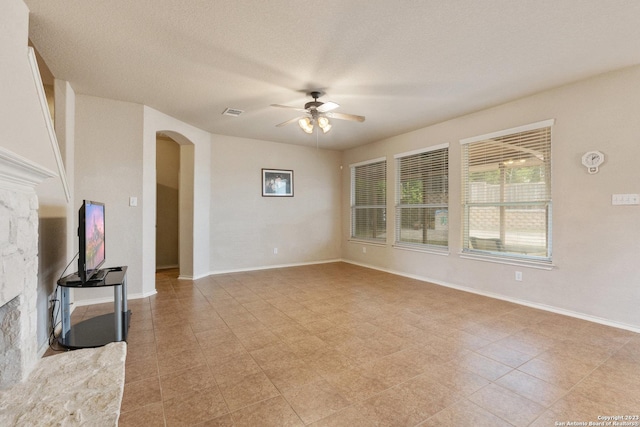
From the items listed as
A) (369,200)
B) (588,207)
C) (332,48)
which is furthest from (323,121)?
(369,200)

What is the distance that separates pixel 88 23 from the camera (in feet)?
7.48

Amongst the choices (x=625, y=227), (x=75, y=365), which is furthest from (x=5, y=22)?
(x=625, y=227)

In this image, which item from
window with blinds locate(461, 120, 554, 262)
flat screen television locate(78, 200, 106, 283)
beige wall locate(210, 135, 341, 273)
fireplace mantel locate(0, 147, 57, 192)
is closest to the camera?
fireplace mantel locate(0, 147, 57, 192)

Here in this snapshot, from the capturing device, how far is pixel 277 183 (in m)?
6.12

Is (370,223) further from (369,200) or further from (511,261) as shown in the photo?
(511,261)

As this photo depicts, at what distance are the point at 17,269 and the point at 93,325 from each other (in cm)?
157

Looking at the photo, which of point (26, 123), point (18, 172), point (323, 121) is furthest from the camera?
point (323, 121)

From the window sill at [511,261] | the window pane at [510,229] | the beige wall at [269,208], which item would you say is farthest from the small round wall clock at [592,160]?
the beige wall at [269,208]

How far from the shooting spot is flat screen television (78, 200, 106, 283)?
2.42 m

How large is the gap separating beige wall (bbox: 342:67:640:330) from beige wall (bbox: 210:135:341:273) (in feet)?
11.1

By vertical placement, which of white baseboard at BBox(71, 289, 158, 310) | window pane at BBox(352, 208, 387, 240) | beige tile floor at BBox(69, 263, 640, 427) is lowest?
beige tile floor at BBox(69, 263, 640, 427)

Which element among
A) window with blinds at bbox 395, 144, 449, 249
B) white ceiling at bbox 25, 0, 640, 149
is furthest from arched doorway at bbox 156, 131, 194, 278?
window with blinds at bbox 395, 144, 449, 249

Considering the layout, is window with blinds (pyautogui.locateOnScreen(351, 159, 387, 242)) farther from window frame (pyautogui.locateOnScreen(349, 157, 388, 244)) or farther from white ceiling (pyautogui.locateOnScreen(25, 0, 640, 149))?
white ceiling (pyautogui.locateOnScreen(25, 0, 640, 149))

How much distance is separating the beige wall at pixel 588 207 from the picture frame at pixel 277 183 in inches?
141
